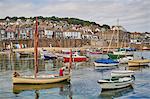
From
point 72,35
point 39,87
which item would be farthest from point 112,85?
point 72,35

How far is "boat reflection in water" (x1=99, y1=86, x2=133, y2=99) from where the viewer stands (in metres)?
32.5

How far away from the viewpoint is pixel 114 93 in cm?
3409

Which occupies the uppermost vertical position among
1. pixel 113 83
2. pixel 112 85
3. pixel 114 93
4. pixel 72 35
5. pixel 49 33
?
pixel 49 33

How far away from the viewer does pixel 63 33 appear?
19000 centimetres

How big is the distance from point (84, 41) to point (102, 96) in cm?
14875

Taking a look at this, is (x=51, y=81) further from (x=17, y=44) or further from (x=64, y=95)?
(x=17, y=44)

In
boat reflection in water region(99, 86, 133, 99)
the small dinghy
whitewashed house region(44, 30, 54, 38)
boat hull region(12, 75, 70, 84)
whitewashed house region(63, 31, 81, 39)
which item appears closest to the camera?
boat reflection in water region(99, 86, 133, 99)

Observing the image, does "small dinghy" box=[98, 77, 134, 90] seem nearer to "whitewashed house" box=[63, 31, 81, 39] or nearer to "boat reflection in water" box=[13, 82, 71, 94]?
"boat reflection in water" box=[13, 82, 71, 94]

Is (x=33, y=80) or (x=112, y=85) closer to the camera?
(x=112, y=85)

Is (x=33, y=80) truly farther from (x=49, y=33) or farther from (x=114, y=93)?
(x=49, y=33)

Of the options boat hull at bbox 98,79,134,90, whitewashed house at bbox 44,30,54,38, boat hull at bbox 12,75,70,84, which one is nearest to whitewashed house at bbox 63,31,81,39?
whitewashed house at bbox 44,30,54,38

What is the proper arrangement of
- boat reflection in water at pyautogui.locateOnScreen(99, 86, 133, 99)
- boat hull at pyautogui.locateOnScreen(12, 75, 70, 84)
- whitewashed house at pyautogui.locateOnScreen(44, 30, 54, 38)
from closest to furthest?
1. boat reflection in water at pyautogui.locateOnScreen(99, 86, 133, 99)
2. boat hull at pyautogui.locateOnScreen(12, 75, 70, 84)
3. whitewashed house at pyautogui.locateOnScreen(44, 30, 54, 38)

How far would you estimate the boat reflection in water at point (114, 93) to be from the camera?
3251cm

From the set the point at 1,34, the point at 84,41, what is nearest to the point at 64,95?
the point at 1,34
